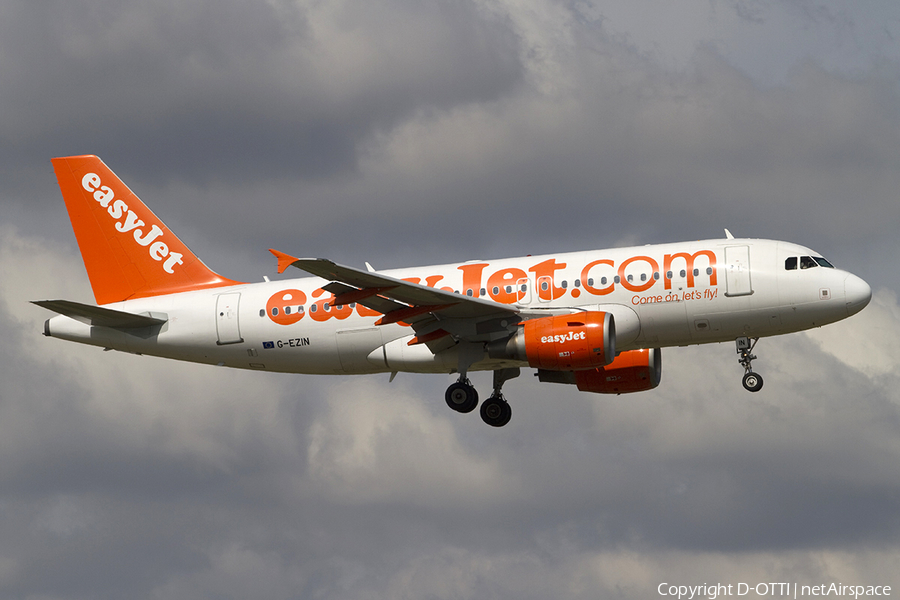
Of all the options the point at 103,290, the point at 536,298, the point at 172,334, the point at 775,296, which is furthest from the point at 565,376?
the point at 103,290

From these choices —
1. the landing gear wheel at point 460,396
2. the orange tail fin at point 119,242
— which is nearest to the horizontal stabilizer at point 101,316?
the orange tail fin at point 119,242

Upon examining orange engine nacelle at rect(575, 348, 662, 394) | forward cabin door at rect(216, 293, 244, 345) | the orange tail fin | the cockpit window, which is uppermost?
the orange tail fin

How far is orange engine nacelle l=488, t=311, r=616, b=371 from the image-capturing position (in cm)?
3994

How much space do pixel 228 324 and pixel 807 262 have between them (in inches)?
865

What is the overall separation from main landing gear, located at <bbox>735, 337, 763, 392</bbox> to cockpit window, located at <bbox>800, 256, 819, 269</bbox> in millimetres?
3118

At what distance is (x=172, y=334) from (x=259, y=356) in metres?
3.73

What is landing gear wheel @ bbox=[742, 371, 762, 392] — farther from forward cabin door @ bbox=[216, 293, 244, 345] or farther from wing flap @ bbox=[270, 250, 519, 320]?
forward cabin door @ bbox=[216, 293, 244, 345]

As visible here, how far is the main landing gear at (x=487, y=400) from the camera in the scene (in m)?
43.7

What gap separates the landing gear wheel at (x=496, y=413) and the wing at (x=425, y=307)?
14.6 ft

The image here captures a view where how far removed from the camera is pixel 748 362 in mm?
42281

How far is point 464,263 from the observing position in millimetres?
45031

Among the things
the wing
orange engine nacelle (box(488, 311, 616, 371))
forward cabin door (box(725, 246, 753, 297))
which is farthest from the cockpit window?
the wing

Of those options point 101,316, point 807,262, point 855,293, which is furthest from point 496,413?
point 101,316

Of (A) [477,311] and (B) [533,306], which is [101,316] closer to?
(A) [477,311]
